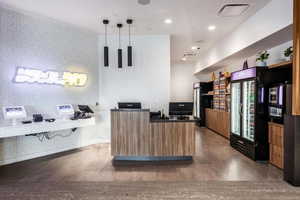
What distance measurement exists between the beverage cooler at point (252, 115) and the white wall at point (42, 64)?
13.9ft

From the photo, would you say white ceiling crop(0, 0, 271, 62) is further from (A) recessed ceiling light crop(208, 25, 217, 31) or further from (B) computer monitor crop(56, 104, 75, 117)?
(B) computer monitor crop(56, 104, 75, 117)

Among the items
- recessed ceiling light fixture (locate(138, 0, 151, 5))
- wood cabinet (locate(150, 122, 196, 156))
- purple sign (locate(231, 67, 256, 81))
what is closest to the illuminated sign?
wood cabinet (locate(150, 122, 196, 156))

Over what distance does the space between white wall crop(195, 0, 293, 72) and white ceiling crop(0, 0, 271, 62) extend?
0.17m

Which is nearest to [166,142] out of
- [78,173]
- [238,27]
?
[78,173]

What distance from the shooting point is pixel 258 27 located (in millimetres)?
4680

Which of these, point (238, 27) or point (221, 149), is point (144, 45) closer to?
point (238, 27)

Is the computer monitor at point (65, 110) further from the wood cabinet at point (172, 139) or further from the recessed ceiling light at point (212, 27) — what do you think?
the recessed ceiling light at point (212, 27)

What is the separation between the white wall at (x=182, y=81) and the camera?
453 inches

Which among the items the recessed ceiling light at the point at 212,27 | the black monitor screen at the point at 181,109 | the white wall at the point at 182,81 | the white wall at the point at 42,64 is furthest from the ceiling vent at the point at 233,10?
the white wall at the point at 182,81

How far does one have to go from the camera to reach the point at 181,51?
8.77 meters

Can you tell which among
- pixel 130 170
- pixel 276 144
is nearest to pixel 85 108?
pixel 130 170

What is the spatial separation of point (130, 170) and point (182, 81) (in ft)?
26.6

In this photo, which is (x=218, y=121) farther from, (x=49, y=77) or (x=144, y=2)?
(x=49, y=77)

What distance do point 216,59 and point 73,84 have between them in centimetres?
514
